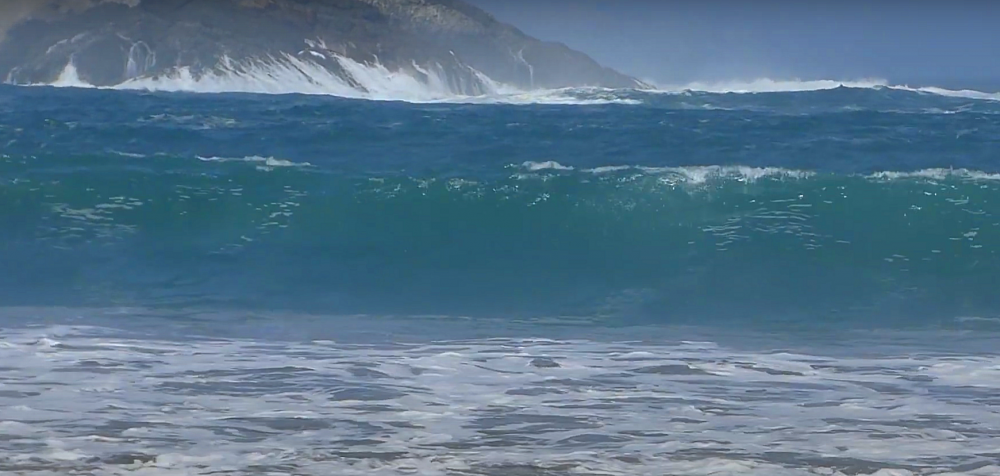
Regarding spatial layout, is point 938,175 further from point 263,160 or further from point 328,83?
point 328,83


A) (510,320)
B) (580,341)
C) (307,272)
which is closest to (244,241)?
(307,272)

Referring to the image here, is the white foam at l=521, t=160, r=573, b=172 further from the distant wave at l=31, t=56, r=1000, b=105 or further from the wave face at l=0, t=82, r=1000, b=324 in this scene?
the distant wave at l=31, t=56, r=1000, b=105

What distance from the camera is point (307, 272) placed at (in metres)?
12.2

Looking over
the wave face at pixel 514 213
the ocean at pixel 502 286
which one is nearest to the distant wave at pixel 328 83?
the ocean at pixel 502 286

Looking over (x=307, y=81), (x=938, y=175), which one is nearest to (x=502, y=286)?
(x=938, y=175)

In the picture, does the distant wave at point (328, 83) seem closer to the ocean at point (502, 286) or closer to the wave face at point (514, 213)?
the ocean at point (502, 286)

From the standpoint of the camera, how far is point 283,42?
103ft

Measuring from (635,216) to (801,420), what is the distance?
7.95 m

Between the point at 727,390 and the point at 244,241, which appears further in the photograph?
the point at 244,241

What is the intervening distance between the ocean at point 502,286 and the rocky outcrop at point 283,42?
7334 millimetres

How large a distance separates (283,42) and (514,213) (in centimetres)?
1862

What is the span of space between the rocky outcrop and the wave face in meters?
10.1

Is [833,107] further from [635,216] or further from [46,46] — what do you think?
[46,46]

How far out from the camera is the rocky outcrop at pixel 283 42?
99.7ft
